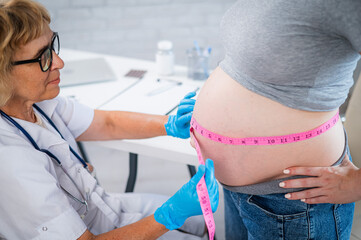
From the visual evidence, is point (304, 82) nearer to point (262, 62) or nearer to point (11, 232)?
point (262, 62)

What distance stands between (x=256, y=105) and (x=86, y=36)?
3135mm

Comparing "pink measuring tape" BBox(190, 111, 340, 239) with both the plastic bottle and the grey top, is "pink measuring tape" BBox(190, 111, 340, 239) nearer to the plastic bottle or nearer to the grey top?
the grey top

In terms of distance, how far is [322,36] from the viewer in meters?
0.74

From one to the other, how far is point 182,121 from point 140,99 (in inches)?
19.3

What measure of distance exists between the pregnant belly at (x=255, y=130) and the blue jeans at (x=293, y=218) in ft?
0.23

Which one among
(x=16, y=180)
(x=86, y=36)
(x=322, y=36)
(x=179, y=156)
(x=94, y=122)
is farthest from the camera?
(x=86, y=36)

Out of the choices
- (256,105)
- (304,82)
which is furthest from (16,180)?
(304,82)

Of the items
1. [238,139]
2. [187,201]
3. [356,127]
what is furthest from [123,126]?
[356,127]

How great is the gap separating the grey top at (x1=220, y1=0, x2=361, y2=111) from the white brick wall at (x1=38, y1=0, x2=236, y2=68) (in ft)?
9.04

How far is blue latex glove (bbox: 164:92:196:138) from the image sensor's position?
1.35 metres

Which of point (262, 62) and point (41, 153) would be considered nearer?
point (262, 62)

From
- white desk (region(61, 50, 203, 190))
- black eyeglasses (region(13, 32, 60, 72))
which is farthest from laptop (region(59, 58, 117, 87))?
black eyeglasses (region(13, 32, 60, 72))

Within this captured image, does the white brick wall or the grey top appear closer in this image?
the grey top

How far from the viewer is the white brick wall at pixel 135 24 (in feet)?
11.4
